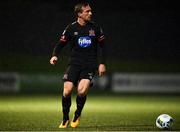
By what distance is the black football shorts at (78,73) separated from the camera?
32.2ft

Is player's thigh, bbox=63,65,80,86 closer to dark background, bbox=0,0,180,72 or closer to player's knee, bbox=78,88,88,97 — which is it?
player's knee, bbox=78,88,88,97

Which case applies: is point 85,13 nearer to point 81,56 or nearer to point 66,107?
point 81,56

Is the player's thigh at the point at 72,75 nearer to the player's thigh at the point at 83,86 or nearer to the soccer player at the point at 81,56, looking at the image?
the soccer player at the point at 81,56

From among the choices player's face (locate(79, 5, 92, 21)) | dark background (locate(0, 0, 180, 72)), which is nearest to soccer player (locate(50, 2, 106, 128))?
player's face (locate(79, 5, 92, 21))

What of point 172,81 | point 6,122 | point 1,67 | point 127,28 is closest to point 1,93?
point 1,67

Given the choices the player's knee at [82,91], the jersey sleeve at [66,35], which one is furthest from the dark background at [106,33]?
the player's knee at [82,91]

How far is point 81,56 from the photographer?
9.84 meters

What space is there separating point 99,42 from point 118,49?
1952cm

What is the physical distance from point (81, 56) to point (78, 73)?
32 centimetres

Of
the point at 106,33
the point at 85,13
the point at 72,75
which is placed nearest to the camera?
the point at 85,13

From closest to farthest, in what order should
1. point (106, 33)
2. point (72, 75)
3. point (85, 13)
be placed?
point (85, 13) → point (72, 75) → point (106, 33)

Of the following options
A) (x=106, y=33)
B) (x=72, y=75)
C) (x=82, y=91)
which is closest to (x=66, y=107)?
(x=82, y=91)

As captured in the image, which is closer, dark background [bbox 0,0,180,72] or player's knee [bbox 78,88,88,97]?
player's knee [bbox 78,88,88,97]

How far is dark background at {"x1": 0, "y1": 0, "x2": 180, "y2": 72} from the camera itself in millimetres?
29016
